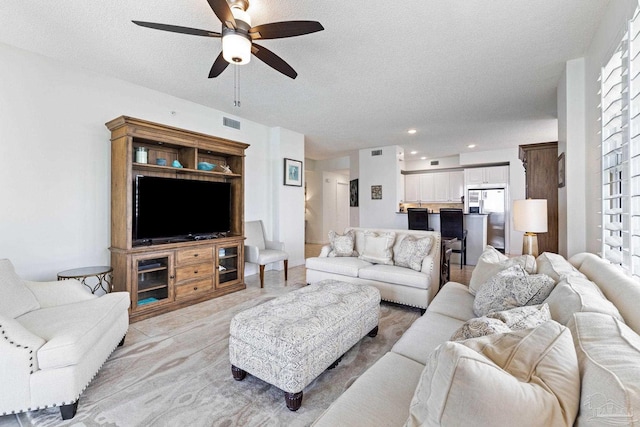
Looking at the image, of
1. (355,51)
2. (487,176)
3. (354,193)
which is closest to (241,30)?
(355,51)

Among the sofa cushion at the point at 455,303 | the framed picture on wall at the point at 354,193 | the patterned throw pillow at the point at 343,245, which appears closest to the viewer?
the sofa cushion at the point at 455,303

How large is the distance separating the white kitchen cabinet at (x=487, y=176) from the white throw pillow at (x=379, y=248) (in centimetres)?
496

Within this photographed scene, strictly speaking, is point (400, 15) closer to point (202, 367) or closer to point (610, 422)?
point (610, 422)

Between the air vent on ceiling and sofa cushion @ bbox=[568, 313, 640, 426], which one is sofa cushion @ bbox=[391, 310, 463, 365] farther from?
the air vent on ceiling

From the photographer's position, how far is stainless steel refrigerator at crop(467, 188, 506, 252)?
707cm

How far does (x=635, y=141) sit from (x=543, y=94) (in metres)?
2.58

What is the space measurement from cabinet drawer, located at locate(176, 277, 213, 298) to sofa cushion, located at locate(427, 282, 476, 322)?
2668 millimetres

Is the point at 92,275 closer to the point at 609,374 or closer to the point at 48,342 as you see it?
the point at 48,342

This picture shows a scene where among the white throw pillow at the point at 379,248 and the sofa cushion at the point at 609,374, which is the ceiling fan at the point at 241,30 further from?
the white throw pillow at the point at 379,248

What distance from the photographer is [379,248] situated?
11.9ft

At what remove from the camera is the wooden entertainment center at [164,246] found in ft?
9.49

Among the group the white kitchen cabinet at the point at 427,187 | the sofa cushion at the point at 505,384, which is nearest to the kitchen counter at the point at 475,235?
the white kitchen cabinet at the point at 427,187

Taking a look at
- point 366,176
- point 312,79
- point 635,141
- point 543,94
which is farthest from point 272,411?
point 366,176

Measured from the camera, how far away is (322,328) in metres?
1.75
